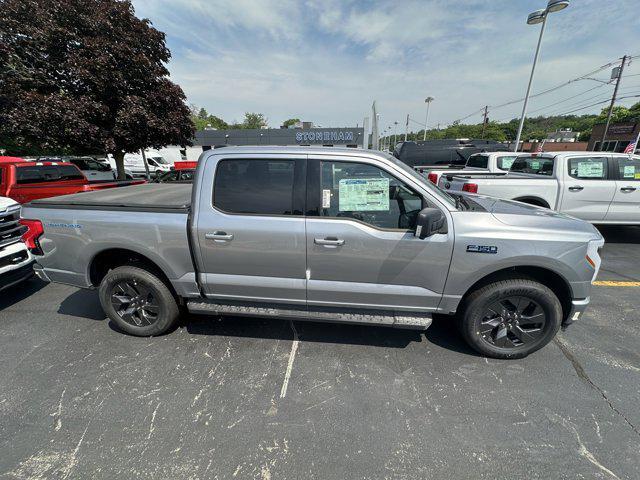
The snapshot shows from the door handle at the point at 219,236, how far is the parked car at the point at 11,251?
290 centimetres

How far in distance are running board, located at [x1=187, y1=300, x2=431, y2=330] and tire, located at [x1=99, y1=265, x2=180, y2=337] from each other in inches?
11.3

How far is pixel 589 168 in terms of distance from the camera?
5.70 meters

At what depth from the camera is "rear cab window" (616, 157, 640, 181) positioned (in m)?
5.61

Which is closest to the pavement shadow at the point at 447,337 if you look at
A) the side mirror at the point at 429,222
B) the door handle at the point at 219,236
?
the side mirror at the point at 429,222

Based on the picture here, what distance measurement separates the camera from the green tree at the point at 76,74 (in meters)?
8.24

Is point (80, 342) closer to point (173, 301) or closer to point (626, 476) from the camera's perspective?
point (173, 301)

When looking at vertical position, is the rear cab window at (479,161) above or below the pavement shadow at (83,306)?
above

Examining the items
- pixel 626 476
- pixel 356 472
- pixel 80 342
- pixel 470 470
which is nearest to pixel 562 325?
pixel 626 476

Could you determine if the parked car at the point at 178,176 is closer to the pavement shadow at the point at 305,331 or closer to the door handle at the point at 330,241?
the pavement shadow at the point at 305,331

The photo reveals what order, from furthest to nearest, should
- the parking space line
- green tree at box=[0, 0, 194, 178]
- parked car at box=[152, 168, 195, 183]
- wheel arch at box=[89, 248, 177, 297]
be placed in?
parked car at box=[152, 168, 195, 183], green tree at box=[0, 0, 194, 178], the parking space line, wheel arch at box=[89, 248, 177, 297]

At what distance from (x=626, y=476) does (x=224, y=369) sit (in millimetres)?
2906

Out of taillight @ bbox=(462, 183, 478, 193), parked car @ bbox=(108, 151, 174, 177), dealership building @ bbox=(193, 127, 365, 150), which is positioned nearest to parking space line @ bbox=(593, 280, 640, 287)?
taillight @ bbox=(462, 183, 478, 193)

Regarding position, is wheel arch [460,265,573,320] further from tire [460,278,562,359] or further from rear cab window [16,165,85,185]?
rear cab window [16,165,85,185]

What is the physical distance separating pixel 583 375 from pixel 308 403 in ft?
8.12
